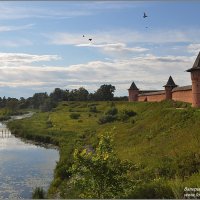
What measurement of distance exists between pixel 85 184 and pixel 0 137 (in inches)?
2016

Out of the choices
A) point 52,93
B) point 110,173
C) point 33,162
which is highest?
point 52,93

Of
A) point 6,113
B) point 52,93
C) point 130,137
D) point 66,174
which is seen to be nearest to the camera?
point 66,174

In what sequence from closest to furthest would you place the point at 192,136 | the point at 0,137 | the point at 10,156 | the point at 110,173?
the point at 110,173 → the point at 192,136 → the point at 10,156 → the point at 0,137

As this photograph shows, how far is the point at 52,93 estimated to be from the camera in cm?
16788

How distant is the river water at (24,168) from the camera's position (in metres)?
27.2

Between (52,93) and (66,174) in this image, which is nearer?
(66,174)

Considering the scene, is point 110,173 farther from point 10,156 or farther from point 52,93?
point 52,93

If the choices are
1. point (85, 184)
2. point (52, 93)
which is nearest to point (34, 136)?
point (85, 184)

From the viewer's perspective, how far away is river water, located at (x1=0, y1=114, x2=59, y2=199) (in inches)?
1071

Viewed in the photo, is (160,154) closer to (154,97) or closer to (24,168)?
(24,168)

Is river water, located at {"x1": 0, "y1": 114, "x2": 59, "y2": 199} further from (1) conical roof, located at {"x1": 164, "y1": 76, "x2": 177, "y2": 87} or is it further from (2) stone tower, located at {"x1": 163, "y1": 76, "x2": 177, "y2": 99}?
(1) conical roof, located at {"x1": 164, "y1": 76, "x2": 177, "y2": 87}

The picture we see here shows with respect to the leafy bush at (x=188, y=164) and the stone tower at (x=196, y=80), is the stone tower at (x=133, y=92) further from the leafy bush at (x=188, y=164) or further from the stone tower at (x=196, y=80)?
the leafy bush at (x=188, y=164)

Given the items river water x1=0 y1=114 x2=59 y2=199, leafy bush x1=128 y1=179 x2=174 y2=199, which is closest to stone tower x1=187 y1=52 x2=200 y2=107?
river water x1=0 y1=114 x2=59 y2=199

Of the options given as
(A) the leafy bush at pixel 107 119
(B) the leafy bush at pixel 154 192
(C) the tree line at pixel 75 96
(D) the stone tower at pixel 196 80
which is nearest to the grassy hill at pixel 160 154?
(B) the leafy bush at pixel 154 192
